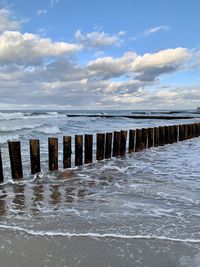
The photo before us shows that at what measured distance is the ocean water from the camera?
3910mm

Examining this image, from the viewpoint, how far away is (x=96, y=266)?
3.66m

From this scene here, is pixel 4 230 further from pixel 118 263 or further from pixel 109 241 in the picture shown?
pixel 118 263

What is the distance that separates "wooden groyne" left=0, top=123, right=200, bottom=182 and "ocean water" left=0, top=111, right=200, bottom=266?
1.42 feet

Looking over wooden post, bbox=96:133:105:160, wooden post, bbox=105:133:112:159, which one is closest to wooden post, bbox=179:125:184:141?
wooden post, bbox=105:133:112:159

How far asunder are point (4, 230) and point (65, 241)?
992 millimetres

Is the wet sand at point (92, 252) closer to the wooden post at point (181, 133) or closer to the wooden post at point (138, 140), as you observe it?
the wooden post at point (138, 140)

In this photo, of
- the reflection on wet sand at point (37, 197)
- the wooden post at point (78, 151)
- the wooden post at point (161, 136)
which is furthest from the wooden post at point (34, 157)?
the wooden post at point (161, 136)

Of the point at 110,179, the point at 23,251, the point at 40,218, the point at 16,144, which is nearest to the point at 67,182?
the point at 110,179

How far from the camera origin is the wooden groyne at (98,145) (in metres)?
8.43

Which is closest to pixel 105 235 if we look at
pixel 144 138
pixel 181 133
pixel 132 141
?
pixel 132 141

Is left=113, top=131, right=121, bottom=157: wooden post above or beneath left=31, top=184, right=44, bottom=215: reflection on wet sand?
above

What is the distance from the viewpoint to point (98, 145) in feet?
38.0

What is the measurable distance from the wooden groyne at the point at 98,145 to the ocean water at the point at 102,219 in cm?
43

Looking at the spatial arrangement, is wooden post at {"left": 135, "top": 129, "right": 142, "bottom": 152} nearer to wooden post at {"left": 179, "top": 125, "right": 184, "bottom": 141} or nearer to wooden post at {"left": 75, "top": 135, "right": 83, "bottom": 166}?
wooden post at {"left": 75, "top": 135, "right": 83, "bottom": 166}
